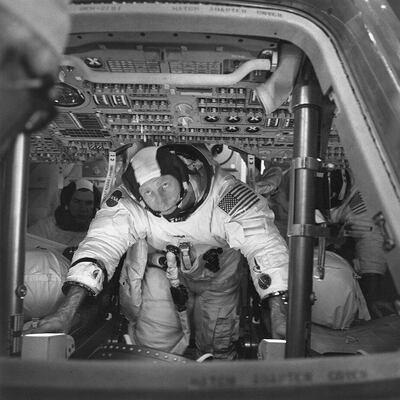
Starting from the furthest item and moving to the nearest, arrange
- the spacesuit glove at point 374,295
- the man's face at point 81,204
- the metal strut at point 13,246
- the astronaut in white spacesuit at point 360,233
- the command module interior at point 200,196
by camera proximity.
→ 1. the man's face at point 81,204
2. the astronaut in white spacesuit at point 360,233
3. the spacesuit glove at point 374,295
4. the metal strut at point 13,246
5. the command module interior at point 200,196

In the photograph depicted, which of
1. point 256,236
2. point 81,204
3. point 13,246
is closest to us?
point 13,246

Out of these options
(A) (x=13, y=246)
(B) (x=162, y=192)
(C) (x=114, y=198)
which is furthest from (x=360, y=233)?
(A) (x=13, y=246)

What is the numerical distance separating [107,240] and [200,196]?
49 cm

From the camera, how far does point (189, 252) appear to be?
2285 mm

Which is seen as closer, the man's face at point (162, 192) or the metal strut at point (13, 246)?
the metal strut at point (13, 246)

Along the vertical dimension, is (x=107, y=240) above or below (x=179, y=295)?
above

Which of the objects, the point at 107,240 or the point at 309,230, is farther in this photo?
the point at 107,240

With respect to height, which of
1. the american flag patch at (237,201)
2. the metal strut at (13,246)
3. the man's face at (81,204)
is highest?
the man's face at (81,204)

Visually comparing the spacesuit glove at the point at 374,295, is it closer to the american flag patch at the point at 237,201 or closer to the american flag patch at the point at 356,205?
the american flag patch at the point at 356,205

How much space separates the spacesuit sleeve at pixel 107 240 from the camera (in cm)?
199

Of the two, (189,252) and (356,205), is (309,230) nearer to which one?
(189,252)

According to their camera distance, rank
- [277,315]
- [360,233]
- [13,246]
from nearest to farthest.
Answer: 1. [13,246]
2. [277,315]
3. [360,233]

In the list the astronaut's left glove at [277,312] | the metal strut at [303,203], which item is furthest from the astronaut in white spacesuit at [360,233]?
the metal strut at [303,203]

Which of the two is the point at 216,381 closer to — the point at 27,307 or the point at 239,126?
the point at 239,126
